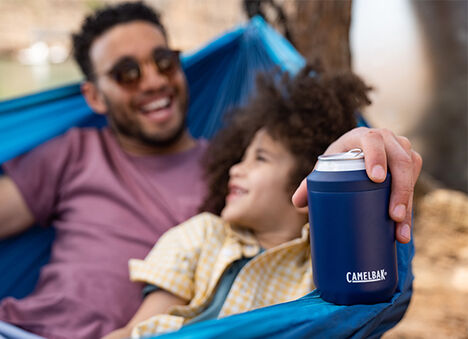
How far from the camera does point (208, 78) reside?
88.4 inches

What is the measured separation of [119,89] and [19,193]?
18.4 inches

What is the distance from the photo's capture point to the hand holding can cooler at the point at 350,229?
775 mm

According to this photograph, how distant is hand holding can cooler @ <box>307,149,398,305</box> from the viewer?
0.78 m

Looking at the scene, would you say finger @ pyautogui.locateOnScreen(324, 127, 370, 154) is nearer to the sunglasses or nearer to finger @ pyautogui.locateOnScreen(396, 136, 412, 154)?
finger @ pyautogui.locateOnScreen(396, 136, 412, 154)

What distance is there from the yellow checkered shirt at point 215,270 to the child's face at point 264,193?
0.19ft

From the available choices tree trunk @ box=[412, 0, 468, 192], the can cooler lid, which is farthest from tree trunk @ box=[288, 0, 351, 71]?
tree trunk @ box=[412, 0, 468, 192]

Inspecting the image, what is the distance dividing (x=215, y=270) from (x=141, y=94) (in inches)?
31.7

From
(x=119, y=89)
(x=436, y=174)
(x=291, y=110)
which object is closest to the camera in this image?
(x=291, y=110)

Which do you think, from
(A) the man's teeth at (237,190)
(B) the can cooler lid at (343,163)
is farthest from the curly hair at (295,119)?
(B) the can cooler lid at (343,163)

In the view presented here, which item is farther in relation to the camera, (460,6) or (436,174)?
(436,174)

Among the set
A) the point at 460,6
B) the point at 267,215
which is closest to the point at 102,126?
the point at 267,215

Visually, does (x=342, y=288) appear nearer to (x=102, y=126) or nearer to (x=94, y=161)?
(x=94, y=161)

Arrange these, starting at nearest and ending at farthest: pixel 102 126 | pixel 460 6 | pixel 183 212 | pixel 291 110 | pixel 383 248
→ pixel 383 248 < pixel 291 110 < pixel 183 212 < pixel 102 126 < pixel 460 6

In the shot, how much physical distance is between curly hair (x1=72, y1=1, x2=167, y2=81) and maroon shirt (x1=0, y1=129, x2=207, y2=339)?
308 millimetres
